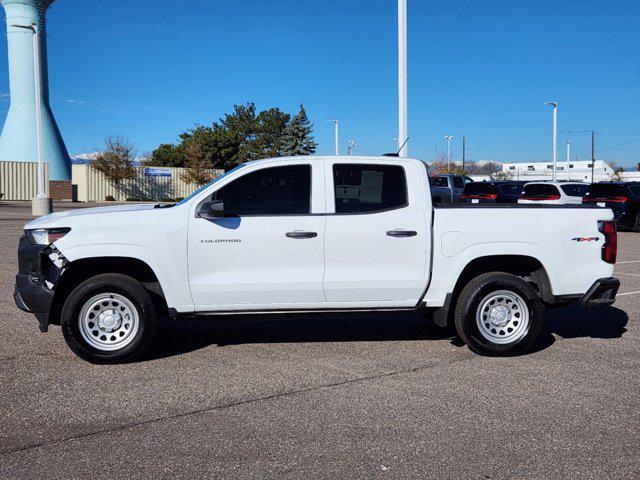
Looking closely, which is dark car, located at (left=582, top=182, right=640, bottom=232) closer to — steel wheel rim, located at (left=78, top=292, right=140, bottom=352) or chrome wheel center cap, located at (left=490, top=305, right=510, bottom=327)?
chrome wheel center cap, located at (left=490, top=305, right=510, bottom=327)

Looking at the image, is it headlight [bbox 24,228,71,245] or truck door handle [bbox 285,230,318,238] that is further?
truck door handle [bbox 285,230,318,238]

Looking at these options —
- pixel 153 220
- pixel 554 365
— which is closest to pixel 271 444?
pixel 153 220

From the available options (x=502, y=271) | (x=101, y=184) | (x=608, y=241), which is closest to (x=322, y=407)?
(x=502, y=271)

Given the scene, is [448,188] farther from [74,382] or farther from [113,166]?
[113,166]

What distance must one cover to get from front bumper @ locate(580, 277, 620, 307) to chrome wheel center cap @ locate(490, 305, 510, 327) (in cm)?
77

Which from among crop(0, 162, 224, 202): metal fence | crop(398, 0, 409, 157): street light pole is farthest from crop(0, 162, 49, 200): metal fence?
crop(398, 0, 409, 157): street light pole

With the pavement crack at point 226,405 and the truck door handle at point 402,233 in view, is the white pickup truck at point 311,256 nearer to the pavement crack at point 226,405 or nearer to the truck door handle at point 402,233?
the truck door handle at point 402,233

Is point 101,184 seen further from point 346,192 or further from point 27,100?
point 346,192

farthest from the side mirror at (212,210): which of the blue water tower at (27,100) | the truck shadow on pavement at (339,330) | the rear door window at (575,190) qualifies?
the blue water tower at (27,100)

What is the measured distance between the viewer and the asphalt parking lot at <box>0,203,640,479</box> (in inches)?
153

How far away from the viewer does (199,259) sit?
5.94m

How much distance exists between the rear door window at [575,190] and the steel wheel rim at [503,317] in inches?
714

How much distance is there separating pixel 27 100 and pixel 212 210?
209ft

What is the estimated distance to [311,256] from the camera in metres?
6.05
